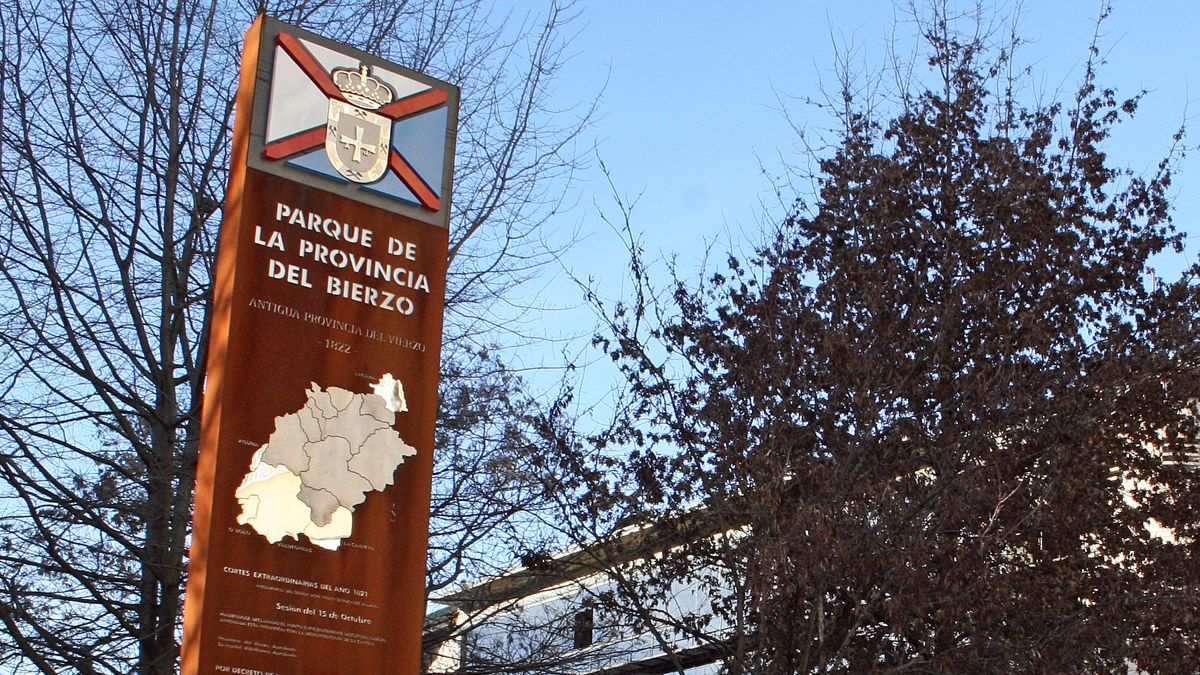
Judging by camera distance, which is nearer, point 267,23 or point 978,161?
point 267,23

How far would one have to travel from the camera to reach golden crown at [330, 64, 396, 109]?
32.9 feet

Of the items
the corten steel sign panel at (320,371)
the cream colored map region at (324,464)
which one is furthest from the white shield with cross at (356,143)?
the cream colored map region at (324,464)

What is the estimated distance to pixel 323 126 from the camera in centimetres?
988

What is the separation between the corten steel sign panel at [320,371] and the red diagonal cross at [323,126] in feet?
0.04

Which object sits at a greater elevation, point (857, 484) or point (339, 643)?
point (857, 484)

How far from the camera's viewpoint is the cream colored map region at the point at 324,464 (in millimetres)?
8742

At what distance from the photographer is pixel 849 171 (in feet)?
51.4

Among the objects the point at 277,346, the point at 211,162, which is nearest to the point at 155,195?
the point at 211,162

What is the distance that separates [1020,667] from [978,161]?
5619mm

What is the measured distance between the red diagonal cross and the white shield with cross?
6 centimetres

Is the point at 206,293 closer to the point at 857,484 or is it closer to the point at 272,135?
the point at 272,135

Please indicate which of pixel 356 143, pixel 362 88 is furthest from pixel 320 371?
pixel 362 88

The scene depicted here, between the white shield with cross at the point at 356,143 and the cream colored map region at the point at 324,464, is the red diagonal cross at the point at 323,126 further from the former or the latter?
the cream colored map region at the point at 324,464

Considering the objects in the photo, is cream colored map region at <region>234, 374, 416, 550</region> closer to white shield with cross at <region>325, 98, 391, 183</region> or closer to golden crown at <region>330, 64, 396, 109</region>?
white shield with cross at <region>325, 98, 391, 183</region>
